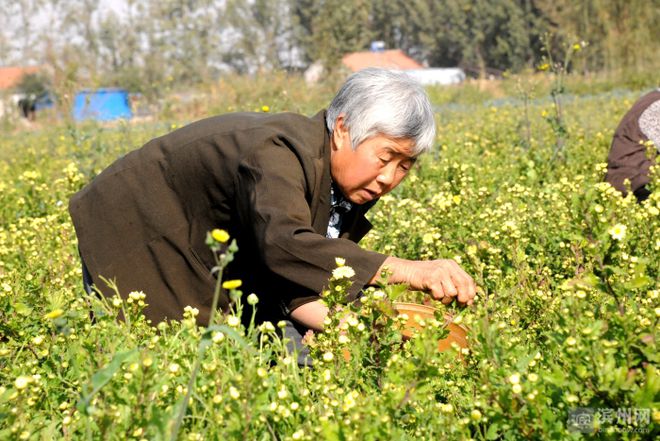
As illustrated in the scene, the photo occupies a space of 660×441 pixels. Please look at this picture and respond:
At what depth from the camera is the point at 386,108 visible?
2473 mm

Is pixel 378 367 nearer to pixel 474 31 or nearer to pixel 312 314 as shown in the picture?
pixel 312 314

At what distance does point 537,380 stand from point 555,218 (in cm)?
198

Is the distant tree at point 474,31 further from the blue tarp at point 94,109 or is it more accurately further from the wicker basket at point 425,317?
the wicker basket at point 425,317

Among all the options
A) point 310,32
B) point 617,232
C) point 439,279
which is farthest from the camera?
point 310,32

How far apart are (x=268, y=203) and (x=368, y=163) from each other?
411 millimetres

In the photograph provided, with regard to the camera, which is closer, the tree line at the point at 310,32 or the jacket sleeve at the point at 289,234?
the jacket sleeve at the point at 289,234

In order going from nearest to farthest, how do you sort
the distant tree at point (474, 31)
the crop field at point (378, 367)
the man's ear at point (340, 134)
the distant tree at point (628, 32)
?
1. the crop field at point (378, 367)
2. the man's ear at point (340, 134)
3. the distant tree at point (628, 32)
4. the distant tree at point (474, 31)

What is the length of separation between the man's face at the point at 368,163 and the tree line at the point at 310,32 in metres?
22.3

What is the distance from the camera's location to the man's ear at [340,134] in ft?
8.46

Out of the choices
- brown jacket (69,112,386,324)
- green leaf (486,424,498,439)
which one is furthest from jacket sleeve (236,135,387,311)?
green leaf (486,424,498,439)

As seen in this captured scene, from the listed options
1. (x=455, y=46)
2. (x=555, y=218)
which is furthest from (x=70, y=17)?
(x=555, y=218)

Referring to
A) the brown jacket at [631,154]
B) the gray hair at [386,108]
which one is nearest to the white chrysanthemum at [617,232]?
the gray hair at [386,108]

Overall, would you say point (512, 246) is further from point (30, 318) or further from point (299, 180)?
point (30, 318)

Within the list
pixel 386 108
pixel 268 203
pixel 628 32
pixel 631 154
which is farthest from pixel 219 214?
pixel 628 32
